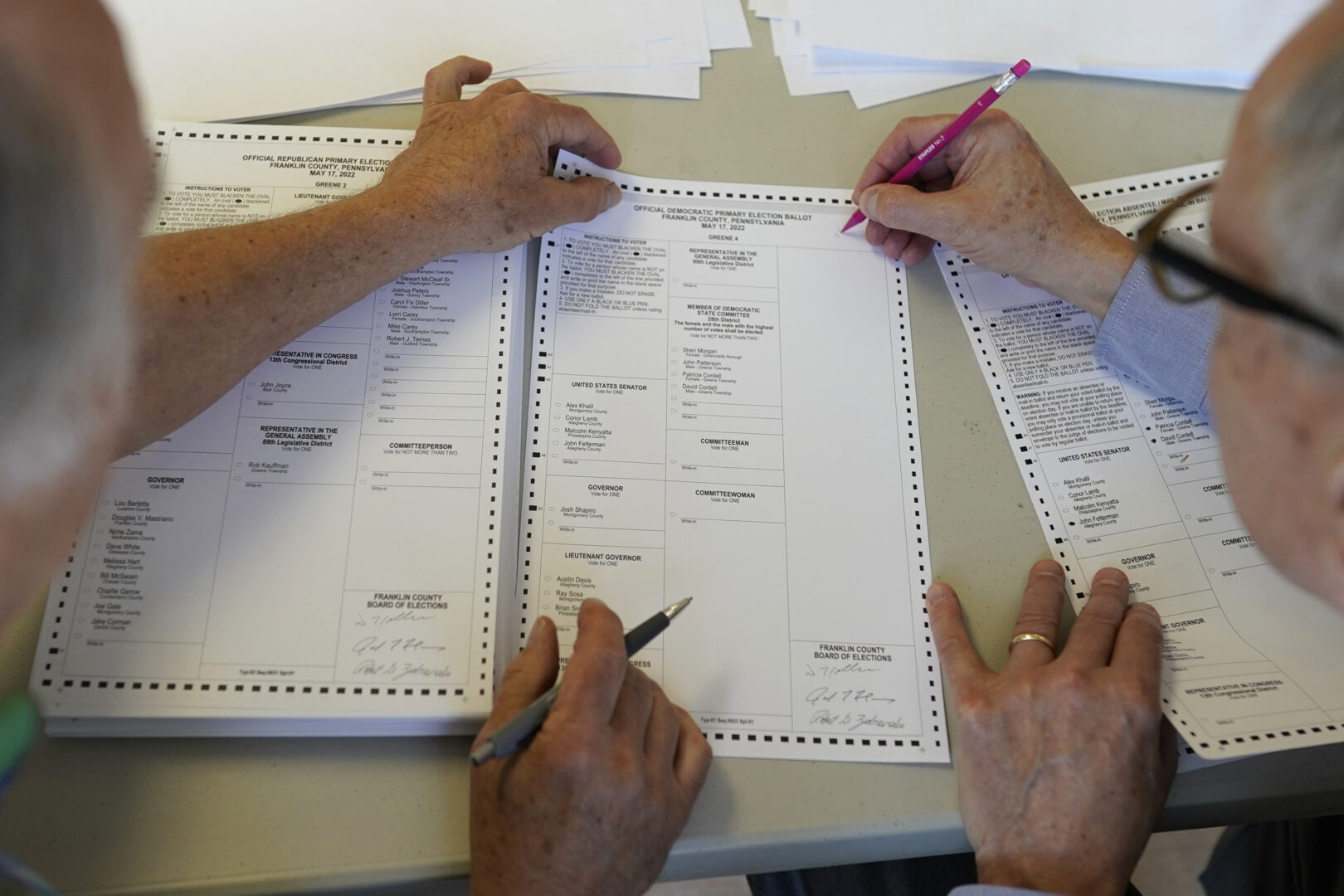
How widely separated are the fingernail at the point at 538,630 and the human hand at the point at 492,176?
0.37 m

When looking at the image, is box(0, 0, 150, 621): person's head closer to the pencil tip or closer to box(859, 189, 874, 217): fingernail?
the pencil tip

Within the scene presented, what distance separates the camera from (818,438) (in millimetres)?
854

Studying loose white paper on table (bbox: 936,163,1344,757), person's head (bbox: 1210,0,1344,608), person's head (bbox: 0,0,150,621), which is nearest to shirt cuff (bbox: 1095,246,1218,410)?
loose white paper on table (bbox: 936,163,1344,757)

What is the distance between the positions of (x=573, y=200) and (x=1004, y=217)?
1.41 feet

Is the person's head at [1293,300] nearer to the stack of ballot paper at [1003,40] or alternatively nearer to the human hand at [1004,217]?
the human hand at [1004,217]

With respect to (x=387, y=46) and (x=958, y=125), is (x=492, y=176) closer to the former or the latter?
(x=387, y=46)

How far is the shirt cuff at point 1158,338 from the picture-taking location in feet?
2.84

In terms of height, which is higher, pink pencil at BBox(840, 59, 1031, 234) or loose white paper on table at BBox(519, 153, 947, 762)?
pink pencil at BBox(840, 59, 1031, 234)

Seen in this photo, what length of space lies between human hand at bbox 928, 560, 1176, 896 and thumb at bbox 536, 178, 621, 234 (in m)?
0.55

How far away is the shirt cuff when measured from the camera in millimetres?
864

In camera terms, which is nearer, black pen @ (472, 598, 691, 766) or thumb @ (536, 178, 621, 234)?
→ black pen @ (472, 598, 691, 766)

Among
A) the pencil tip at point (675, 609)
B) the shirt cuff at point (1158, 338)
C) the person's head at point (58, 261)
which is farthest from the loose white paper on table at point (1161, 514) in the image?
the person's head at point (58, 261)

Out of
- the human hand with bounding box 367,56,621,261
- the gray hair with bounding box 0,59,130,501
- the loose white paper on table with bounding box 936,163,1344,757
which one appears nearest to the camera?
the gray hair with bounding box 0,59,130,501

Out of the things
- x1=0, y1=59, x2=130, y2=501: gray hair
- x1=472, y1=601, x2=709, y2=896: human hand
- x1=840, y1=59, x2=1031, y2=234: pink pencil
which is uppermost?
x1=840, y1=59, x2=1031, y2=234: pink pencil
